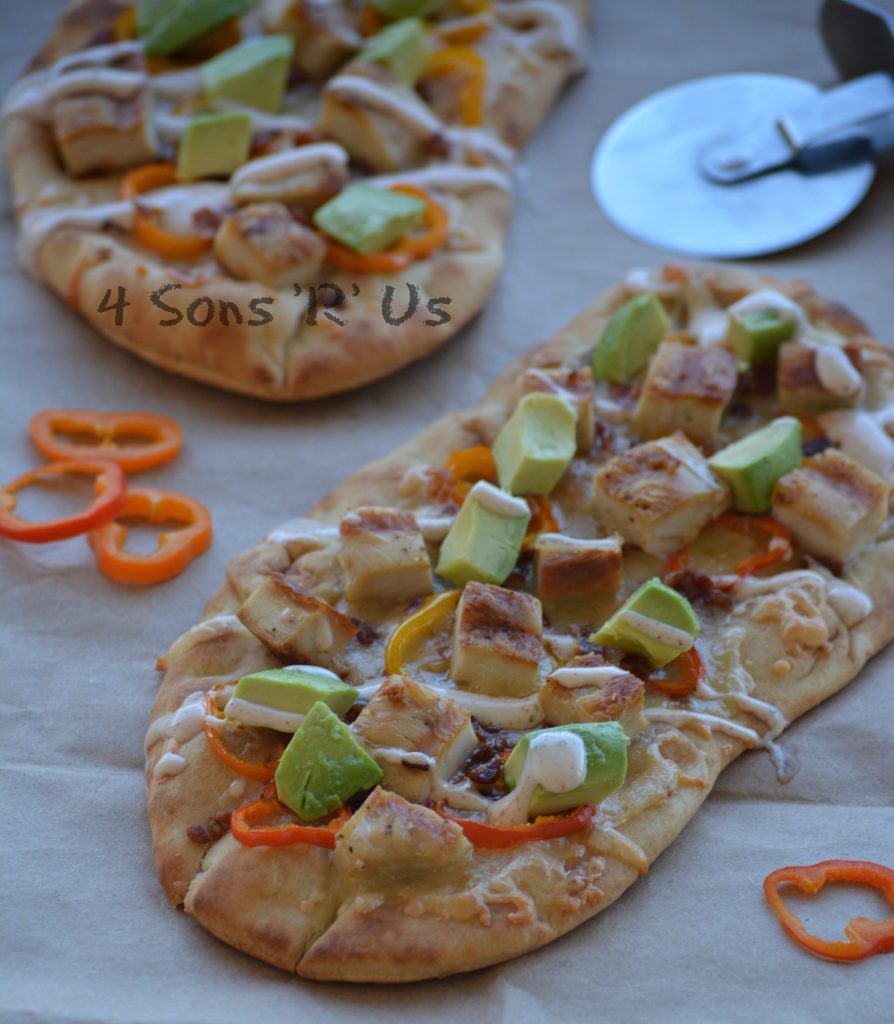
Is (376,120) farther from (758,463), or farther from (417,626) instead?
(417,626)

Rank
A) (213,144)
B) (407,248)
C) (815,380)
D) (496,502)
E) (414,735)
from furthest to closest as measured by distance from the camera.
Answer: (213,144) < (407,248) < (815,380) < (496,502) < (414,735)

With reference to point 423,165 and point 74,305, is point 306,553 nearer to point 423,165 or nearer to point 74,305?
point 74,305

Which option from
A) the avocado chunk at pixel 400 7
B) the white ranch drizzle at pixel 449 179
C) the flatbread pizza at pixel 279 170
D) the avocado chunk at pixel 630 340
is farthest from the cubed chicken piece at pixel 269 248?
the avocado chunk at pixel 400 7

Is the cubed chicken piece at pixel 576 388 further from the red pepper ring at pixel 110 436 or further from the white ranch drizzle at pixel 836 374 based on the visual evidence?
the red pepper ring at pixel 110 436

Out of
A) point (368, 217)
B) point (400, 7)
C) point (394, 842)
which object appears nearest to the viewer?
point (394, 842)

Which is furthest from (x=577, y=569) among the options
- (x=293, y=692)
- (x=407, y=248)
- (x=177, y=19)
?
(x=177, y=19)

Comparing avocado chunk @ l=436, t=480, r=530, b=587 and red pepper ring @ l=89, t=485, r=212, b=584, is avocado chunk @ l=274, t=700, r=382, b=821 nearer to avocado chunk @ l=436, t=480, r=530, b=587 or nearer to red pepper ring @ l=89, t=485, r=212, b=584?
avocado chunk @ l=436, t=480, r=530, b=587

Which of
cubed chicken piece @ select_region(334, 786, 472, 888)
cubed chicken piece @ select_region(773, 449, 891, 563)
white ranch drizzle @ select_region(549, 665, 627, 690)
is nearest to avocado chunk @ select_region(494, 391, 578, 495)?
cubed chicken piece @ select_region(773, 449, 891, 563)
